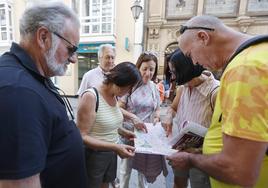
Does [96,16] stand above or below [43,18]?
above

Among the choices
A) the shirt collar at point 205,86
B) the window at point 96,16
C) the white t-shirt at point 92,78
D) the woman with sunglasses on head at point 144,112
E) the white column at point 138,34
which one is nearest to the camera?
the shirt collar at point 205,86

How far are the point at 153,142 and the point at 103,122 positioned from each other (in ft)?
1.42

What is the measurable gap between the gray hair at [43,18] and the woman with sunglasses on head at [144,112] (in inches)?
52.5

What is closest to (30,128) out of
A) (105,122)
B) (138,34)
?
(105,122)

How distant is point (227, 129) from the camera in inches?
30.7

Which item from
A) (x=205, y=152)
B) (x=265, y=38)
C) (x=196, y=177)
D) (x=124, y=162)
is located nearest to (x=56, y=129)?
(x=205, y=152)

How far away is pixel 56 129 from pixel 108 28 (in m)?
10.2

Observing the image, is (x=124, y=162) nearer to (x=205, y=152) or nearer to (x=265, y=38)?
(x=205, y=152)

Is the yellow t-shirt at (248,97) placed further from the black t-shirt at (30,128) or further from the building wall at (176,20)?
the building wall at (176,20)

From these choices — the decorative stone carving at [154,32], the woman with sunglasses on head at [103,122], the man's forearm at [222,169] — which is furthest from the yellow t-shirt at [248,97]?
the decorative stone carving at [154,32]

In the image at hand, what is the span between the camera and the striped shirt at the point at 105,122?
152cm

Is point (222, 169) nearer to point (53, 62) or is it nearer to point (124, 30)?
point (53, 62)

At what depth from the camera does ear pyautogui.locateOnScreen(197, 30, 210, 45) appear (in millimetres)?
1101

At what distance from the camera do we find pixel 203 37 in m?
1.11
